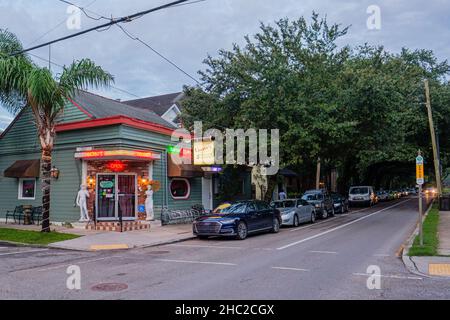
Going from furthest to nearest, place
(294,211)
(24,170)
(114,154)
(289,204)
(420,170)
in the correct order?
(24,170)
(289,204)
(294,211)
(114,154)
(420,170)

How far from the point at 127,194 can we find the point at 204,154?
16.5 ft

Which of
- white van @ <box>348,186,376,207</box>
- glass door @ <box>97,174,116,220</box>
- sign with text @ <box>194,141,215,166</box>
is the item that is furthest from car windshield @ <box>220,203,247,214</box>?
white van @ <box>348,186,376,207</box>

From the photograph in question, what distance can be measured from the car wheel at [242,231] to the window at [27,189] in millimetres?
11819

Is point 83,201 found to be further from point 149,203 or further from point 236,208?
point 236,208

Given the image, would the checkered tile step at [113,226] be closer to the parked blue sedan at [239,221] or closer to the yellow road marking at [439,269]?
the parked blue sedan at [239,221]

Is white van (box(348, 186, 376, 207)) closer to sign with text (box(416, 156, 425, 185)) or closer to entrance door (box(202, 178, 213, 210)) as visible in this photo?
entrance door (box(202, 178, 213, 210))

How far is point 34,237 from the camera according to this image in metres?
16.0

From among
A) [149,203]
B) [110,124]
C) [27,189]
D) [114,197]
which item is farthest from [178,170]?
[27,189]

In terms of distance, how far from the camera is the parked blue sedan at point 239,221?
50.1 feet

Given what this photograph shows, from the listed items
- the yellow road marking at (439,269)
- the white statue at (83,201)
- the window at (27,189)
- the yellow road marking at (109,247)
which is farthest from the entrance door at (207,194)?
the yellow road marking at (439,269)

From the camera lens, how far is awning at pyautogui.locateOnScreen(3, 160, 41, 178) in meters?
20.8

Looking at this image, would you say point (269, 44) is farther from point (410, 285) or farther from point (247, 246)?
point (410, 285)

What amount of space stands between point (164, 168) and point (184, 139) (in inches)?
86.5

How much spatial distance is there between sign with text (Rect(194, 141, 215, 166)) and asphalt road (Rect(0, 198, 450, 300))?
26.5ft
